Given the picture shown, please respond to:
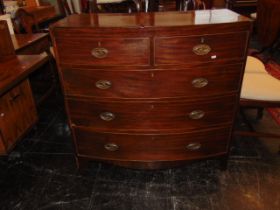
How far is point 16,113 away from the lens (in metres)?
1.91

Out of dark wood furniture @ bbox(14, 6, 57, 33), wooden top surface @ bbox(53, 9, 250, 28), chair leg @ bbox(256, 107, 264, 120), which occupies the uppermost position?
wooden top surface @ bbox(53, 9, 250, 28)

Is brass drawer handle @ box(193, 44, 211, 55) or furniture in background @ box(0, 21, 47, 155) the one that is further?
furniture in background @ box(0, 21, 47, 155)

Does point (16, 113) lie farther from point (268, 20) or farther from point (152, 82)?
point (268, 20)

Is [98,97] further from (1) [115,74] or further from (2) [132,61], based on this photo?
(2) [132,61]

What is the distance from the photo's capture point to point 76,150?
1.71 m

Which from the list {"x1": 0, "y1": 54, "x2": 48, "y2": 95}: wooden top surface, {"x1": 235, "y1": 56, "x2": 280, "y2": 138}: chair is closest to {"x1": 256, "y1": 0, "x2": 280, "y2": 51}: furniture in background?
{"x1": 235, "y1": 56, "x2": 280, "y2": 138}: chair

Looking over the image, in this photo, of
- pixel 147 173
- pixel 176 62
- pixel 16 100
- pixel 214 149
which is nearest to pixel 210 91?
pixel 176 62

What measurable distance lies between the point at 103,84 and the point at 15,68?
0.70m

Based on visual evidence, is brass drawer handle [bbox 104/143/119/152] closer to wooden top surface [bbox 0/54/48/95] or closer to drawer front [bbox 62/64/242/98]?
drawer front [bbox 62/64/242/98]

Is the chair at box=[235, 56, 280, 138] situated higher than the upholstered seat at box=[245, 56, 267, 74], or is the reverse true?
the upholstered seat at box=[245, 56, 267, 74]

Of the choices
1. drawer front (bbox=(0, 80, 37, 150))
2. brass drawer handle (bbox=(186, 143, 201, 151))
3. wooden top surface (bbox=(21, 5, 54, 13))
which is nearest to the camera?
brass drawer handle (bbox=(186, 143, 201, 151))

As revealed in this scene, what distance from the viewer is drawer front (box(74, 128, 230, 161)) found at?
1559 millimetres

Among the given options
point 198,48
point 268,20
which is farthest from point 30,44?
point 268,20

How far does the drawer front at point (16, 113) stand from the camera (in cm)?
177
